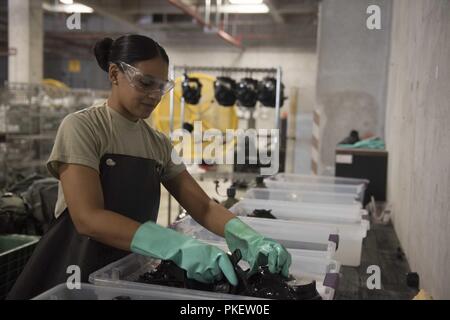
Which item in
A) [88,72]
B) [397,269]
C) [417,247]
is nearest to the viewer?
[417,247]

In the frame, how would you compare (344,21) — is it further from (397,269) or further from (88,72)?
(88,72)

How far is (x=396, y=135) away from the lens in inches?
159

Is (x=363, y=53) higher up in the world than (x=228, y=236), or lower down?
higher up

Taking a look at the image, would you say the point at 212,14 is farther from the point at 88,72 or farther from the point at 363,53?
the point at 88,72

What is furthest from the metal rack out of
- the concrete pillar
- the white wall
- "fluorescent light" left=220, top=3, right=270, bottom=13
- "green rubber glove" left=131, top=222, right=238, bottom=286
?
the white wall

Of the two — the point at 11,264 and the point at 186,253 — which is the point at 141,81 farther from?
the point at 11,264

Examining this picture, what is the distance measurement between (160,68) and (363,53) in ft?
14.5

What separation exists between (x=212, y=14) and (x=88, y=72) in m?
7.68

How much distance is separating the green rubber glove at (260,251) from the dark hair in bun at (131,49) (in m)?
0.63

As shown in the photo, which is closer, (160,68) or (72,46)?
(160,68)

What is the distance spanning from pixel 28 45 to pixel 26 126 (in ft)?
11.5
